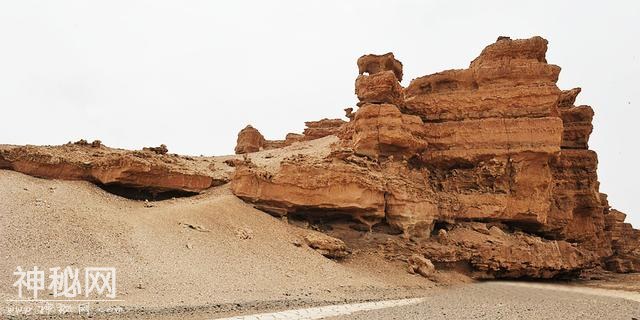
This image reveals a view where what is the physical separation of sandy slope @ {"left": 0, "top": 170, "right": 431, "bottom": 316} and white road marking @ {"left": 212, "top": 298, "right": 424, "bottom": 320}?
3.31 feet

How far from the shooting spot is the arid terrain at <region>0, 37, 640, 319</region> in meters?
12.4

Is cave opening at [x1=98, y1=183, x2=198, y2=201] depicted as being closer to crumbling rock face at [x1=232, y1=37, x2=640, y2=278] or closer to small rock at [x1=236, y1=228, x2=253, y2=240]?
crumbling rock face at [x1=232, y1=37, x2=640, y2=278]

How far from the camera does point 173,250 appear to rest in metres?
13.7

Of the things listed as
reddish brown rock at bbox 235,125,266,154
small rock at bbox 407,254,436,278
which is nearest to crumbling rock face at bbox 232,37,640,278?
small rock at bbox 407,254,436,278

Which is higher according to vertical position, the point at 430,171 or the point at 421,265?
the point at 430,171

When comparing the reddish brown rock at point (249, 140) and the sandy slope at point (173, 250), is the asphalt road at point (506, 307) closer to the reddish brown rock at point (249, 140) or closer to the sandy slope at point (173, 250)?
the sandy slope at point (173, 250)

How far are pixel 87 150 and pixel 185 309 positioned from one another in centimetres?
1123

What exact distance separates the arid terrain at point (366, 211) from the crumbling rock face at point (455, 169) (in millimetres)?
81

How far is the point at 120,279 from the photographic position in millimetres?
11141

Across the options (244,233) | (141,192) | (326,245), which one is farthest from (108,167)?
(326,245)

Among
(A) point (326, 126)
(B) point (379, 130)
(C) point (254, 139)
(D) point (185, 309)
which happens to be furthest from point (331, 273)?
(A) point (326, 126)

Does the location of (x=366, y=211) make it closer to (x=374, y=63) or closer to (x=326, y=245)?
(x=326, y=245)

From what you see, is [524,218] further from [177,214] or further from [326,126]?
[326,126]

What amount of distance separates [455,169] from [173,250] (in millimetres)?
16411
